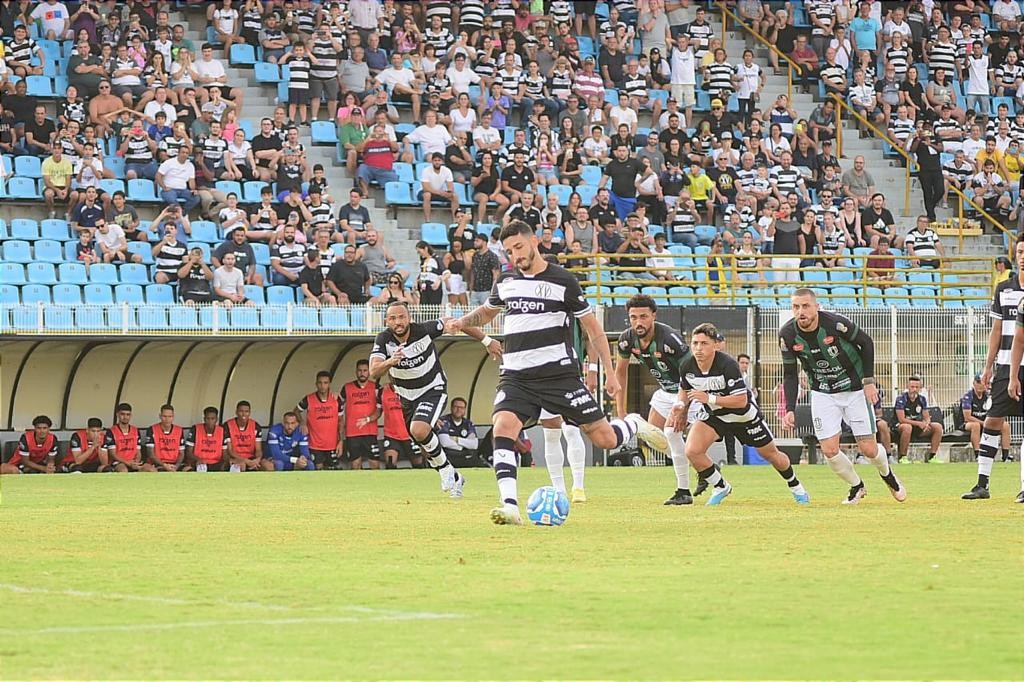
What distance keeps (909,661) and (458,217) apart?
2326cm

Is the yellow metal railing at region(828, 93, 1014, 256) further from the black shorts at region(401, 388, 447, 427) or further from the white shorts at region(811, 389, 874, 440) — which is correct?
the white shorts at region(811, 389, 874, 440)

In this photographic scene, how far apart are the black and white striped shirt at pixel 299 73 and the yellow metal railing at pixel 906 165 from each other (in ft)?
37.9

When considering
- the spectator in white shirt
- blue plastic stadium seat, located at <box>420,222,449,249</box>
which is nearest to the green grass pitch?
blue plastic stadium seat, located at <box>420,222,449,249</box>

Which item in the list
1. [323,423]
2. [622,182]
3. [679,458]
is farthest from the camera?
[622,182]

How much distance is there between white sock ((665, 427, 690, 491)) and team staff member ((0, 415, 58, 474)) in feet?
39.9

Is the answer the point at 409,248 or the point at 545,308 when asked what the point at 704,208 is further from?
the point at 545,308

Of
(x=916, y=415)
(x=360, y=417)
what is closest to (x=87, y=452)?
(x=360, y=417)

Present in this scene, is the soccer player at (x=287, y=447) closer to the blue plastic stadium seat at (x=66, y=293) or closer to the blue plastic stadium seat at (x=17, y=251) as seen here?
the blue plastic stadium seat at (x=66, y=293)

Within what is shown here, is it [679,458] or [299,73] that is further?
[299,73]

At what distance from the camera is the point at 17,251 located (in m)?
26.0

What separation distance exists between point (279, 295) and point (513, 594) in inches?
765

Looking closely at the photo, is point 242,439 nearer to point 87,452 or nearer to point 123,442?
point 123,442

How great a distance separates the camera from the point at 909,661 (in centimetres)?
618

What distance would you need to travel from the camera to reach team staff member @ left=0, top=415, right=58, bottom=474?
83.0ft
